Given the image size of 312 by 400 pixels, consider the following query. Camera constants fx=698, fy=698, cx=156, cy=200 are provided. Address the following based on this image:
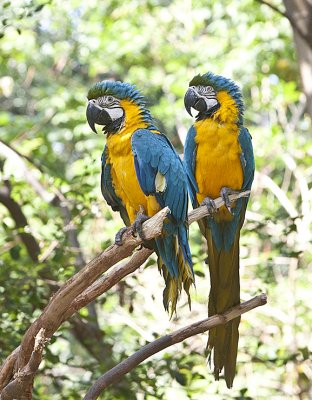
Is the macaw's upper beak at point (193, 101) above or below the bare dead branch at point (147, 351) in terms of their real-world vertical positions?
above

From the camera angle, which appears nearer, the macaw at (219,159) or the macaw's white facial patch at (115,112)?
the macaw's white facial patch at (115,112)

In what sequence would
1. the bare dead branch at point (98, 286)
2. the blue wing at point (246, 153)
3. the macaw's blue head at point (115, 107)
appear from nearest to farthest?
the bare dead branch at point (98, 286) < the macaw's blue head at point (115, 107) < the blue wing at point (246, 153)

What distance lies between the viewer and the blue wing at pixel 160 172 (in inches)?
87.2

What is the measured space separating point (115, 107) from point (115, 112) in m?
0.02

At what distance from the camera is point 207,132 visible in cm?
257

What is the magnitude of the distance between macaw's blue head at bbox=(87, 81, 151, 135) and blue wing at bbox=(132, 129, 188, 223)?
0.32 feet

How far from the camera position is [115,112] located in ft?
7.67

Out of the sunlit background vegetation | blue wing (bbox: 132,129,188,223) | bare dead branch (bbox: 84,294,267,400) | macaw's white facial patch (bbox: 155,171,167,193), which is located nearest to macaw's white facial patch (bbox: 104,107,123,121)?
blue wing (bbox: 132,129,188,223)

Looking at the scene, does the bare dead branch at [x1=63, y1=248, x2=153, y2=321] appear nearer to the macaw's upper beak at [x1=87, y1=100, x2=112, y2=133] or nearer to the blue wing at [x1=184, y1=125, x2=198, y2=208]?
the macaw's upper beak at [x1=87, y1=100, x2=112, y2=133]

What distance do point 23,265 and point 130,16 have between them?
323 cm

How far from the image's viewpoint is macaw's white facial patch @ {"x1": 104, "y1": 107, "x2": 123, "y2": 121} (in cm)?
233

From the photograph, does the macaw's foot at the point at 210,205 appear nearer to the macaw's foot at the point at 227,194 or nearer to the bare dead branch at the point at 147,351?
the macaw's foot at the point at 227,194

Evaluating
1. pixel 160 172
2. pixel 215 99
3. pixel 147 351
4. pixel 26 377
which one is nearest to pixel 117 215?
pixel 215 99

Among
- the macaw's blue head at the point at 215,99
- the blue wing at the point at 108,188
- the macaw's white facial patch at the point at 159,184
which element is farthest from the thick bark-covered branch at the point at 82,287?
the macaw's blue head at the point at 215,99
